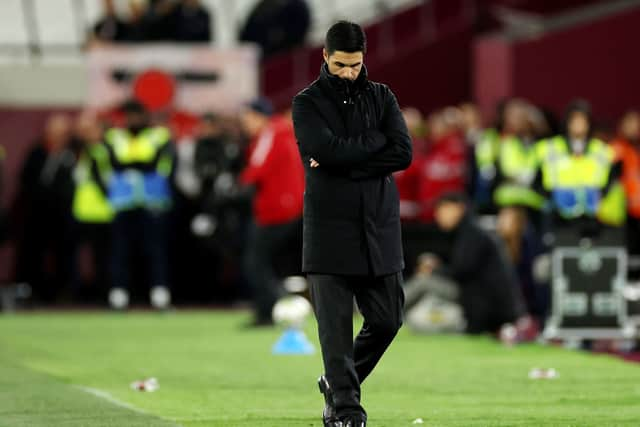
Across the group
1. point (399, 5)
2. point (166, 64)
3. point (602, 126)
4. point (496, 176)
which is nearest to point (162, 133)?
point (166, 64)

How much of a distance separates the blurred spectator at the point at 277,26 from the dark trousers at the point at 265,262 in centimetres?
732

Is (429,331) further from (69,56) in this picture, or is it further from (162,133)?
(69,56)

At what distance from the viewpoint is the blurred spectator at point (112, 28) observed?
74.5 feet

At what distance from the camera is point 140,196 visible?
19.8 meters

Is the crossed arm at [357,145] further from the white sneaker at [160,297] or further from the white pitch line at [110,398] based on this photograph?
the white sneaker at [160,297]

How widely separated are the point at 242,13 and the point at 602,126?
26.7 ft

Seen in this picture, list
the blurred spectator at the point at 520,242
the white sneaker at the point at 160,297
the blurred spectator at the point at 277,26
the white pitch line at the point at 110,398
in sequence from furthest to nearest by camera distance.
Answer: the blurred spectator at the point at 277,26 < the white sneaker at the point at 160,297 < the blurred spectator at the point at 520,242 < the white pitch line at the point at 110,398

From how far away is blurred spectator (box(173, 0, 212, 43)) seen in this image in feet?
74.2

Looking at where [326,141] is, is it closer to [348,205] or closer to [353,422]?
[348,205]

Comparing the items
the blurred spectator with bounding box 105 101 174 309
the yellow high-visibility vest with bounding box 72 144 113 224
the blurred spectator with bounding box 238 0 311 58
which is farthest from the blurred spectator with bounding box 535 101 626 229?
the blurred spectator with bounding box 238 0 311 58

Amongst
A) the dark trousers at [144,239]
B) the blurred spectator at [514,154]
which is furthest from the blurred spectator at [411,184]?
the dark trousers at [144,239]

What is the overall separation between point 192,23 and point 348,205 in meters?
14.3

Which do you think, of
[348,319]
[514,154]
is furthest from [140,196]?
[348,319]

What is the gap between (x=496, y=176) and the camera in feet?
62.1
